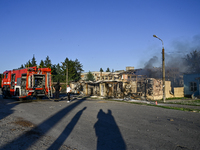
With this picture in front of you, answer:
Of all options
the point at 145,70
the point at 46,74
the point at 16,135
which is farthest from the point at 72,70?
the point at 16,135

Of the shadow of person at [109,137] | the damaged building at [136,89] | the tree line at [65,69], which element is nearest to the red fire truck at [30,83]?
the damaged building at [136,89]

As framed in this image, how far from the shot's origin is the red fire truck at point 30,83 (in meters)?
17.2

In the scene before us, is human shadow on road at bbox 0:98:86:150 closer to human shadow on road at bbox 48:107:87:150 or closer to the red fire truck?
human shadow on road at bbox 48:107:87:150

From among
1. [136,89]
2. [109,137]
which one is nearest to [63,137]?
[109,137]

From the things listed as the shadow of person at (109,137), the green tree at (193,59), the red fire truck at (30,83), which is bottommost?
the shadow of person at (109,137)

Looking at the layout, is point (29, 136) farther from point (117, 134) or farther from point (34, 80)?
point (34, 80)

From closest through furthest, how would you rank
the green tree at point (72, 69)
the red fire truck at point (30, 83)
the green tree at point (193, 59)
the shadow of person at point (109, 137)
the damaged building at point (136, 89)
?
1. the shadow of person at point (109, 137)
2. the red fire truck at point (30, 83)
3. the damaged building at point (136, 89)
4. the green tree at point (193, 59)
5. the green tree at point (72, 69)

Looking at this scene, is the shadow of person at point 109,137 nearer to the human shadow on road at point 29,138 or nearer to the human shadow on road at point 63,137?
the human shadow on road at point 63,137

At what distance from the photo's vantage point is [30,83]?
56.4 ft

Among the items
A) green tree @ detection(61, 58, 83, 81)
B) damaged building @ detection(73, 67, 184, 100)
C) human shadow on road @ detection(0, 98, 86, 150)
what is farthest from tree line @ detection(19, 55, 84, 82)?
human shadow on road @ detection(0, 98, 86, 150)

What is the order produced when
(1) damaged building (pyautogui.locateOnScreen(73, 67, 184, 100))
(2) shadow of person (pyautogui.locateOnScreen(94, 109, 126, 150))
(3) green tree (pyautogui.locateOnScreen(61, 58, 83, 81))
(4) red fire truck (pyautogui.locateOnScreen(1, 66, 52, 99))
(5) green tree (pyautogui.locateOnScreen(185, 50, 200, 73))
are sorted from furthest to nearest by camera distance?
1. (3) green tree (pyautogui.locateOnScreen(61, 58, 83, 81))
2. (5) green tree (pyautogui.locateOnScreen(185, 50, 200, 73))
3. (1) damaged building (pyautogui.locateOnScreen(73, 67, 184, 100))
4. (4) red fire truck (pyautogui.locateOnScreen(1, 66, 52, 99))
5. (2) shadow of person (pyautogui.locateOnScreen(94, 109, 126, 150))

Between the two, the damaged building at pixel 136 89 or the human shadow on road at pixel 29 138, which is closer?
the human shadow on road at pixel 29 138

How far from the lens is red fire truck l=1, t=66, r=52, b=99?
56.3 ft

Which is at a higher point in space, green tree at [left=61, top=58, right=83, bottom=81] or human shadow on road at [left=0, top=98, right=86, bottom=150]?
green tree at [left=61, top=58, right=83, bottom=81]
